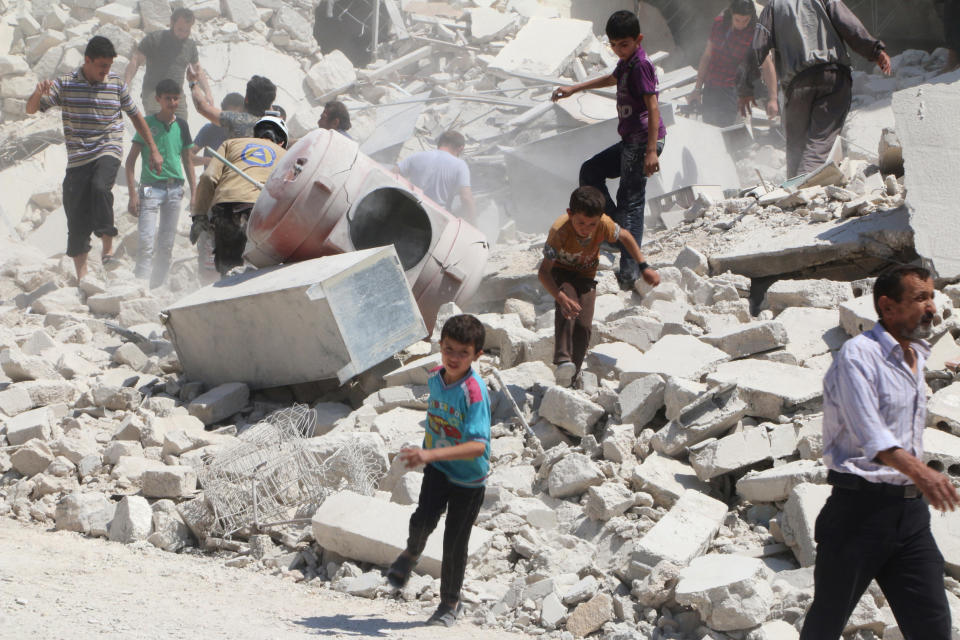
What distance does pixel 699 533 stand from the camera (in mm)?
4129

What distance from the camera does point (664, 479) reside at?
14.8ft

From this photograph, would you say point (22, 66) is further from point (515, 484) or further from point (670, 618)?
point (670, 618)

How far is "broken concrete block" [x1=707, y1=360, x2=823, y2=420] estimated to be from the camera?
4.81 meters

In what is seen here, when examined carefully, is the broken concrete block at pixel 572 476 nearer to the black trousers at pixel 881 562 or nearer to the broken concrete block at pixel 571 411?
the broken concrete block at pixel 571 411

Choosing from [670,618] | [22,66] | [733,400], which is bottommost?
[670,618]

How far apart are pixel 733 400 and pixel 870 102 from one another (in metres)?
7.28

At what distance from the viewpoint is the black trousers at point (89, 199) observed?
8070 millimetres

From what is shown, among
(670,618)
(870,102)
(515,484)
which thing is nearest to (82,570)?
(515,484)

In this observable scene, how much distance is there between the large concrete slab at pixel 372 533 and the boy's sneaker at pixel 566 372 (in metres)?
1.19

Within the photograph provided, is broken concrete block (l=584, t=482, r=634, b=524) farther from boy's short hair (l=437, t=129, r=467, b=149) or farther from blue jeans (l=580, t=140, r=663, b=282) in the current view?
boy's short hair (l=437, t=129, r=467, b=149)

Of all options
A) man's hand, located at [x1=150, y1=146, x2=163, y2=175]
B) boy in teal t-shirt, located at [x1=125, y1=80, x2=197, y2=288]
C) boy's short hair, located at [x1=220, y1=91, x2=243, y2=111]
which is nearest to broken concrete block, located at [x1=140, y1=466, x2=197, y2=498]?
man's hand, located at [x1=150, y1=146, x2=163, y2=175]

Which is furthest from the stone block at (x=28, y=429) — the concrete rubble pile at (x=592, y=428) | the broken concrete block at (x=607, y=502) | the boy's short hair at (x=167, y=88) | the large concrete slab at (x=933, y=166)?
the large concrete slab at (x=933, y=166)

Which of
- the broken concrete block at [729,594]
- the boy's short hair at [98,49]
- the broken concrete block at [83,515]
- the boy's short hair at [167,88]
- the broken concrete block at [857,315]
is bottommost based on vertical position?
the broken concrete block at [83,515]

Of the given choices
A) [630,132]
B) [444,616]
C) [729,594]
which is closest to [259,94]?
[630,132]
